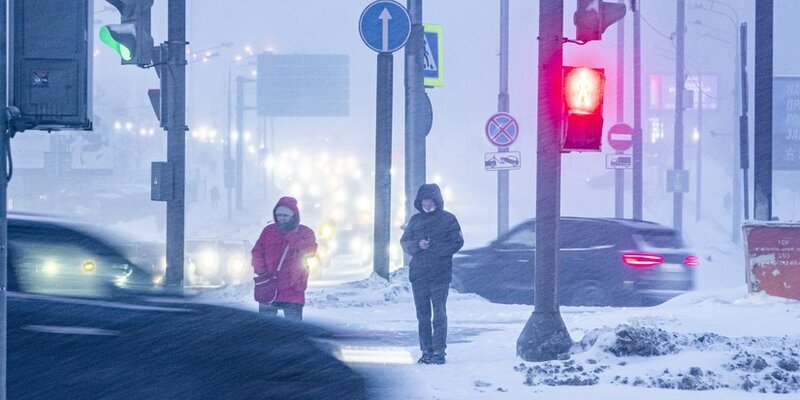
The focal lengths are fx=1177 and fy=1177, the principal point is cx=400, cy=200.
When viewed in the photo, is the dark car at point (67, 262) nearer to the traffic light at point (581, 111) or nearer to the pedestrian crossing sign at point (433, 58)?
the traffic light at point (581, 111)

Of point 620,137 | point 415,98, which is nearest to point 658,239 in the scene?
point 415,98

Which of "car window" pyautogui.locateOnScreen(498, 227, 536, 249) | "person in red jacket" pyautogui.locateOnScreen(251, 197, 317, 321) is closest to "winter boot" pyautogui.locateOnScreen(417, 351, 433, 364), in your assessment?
"person in red jacket" pyautogui.locateOnScreen(251, 197, 317, 321)

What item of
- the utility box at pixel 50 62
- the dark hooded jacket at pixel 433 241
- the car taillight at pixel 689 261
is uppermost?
the utility box at pixel 50 62

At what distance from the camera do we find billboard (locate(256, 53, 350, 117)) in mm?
55375

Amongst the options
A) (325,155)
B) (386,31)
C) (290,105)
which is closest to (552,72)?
(386,31)

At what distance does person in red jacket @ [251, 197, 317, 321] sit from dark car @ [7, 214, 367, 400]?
4795mm

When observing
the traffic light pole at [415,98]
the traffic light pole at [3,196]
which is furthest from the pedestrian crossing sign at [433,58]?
the traffic light pole at [3,196]

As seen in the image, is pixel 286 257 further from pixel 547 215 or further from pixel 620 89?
pixel 620 89

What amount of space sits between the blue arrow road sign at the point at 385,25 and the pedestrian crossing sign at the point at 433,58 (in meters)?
3.46

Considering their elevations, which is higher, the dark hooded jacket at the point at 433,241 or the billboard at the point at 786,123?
the billboard at the point at 786,123

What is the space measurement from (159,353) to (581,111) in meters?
5.80

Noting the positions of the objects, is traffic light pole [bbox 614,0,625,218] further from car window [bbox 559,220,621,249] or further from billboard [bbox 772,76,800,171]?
car window [bbox 559,220,621,249]

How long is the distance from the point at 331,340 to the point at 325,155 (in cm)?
11550

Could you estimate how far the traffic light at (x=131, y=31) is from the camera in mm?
13367
